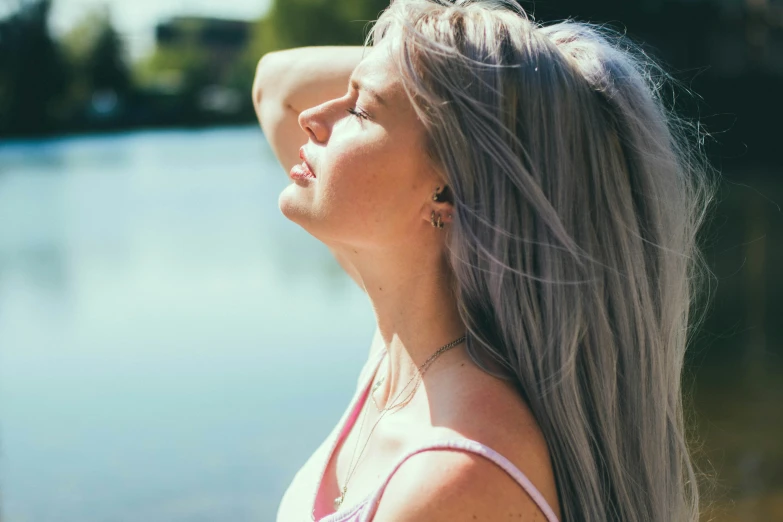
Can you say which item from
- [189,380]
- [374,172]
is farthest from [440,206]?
[189,380]

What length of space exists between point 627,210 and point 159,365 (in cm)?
471

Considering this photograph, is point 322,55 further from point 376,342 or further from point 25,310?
point 25,310

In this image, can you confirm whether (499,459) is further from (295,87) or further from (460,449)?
(295,87)

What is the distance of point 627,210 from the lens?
5.06 ft

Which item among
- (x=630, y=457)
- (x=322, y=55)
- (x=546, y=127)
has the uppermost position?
(x=546, y=127)

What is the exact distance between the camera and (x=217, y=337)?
6371 mm

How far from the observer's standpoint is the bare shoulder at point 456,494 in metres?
1.34

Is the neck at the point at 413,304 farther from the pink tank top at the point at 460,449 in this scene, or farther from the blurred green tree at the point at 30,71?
the blurred green tree at the point at 30,71

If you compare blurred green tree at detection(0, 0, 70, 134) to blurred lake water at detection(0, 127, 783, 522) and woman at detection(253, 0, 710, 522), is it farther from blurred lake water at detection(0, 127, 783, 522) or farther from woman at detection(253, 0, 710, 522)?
woman at detection(253, 0, 710, 522)

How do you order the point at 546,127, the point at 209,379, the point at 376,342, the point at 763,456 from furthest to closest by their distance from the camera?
the point at 209,379, the point at 763,456, the point at 376,342, the point at 546,127

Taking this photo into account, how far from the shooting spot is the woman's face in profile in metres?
1.59

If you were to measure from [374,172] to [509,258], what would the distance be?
28 centimetres

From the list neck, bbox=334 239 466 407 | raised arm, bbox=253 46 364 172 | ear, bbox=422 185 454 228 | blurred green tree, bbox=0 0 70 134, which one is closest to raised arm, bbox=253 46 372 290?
raised arm, bbox=253 46 364 172

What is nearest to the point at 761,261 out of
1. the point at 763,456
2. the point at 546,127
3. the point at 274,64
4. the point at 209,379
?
the point at 763,456
